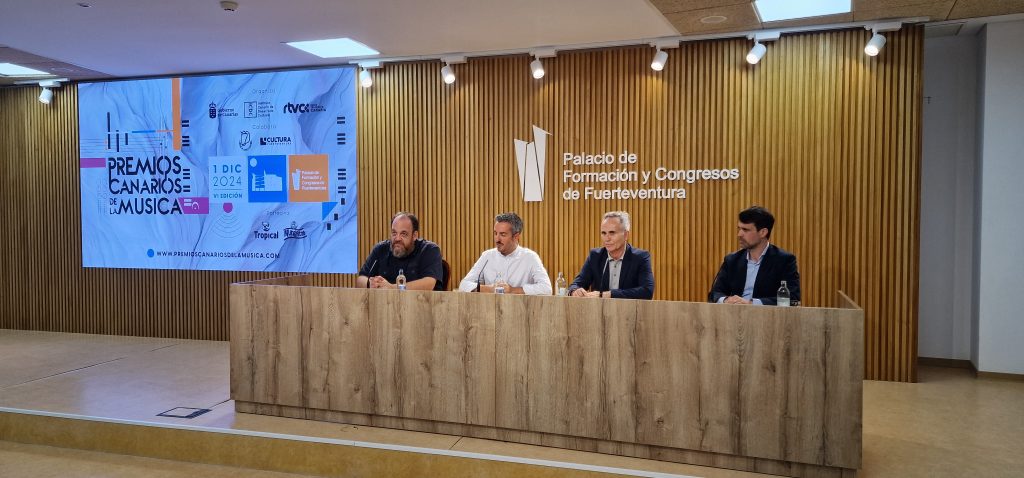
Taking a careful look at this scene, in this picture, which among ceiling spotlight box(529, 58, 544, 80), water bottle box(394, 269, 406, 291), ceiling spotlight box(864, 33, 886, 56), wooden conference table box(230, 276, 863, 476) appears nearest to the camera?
wooden conference table box(230, 276, 863, 476)

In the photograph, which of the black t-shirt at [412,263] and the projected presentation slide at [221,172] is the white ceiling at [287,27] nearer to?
the projected presentation slide at [221,172]

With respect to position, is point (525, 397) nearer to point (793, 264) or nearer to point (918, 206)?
point (793, 264)

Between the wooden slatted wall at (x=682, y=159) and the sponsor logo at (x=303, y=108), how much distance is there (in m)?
0.53

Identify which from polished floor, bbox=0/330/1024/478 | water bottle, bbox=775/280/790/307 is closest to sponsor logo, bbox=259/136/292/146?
polished floor, bbox=0/330/1024/478

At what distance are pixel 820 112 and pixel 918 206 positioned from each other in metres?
1.11

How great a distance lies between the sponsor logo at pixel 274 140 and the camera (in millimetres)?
7971

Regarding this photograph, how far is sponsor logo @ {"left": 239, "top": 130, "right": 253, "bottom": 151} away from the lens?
810 centimetres

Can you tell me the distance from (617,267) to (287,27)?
345cm

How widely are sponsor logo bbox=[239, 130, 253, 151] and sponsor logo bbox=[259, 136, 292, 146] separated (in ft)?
0.46

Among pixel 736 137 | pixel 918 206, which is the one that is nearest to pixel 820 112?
pixel 736 137

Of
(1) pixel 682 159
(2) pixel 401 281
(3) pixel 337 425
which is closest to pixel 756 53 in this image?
(1) pixel 682 159

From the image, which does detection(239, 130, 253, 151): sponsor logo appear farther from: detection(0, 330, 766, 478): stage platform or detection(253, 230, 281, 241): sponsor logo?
detection(0, 330, 766, 478): stage platform

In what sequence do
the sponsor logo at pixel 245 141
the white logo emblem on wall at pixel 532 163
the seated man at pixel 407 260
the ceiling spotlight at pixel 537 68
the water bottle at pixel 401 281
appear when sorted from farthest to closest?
the sponsor logo at pixel 245 141 < the white logo emblem on wall at pixel 532 163 < the ceiling spotlight at pixel 537 68 < the seated man at pixel 407 260 < the water bottle at pixel 401 281

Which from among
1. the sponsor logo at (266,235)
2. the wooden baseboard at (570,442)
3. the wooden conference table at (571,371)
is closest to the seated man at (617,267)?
the wooden conference table at (571,371)
